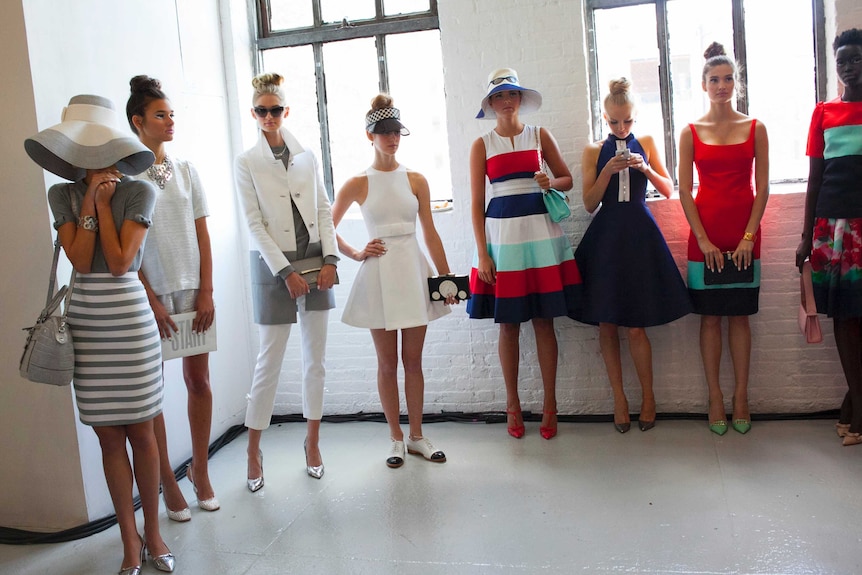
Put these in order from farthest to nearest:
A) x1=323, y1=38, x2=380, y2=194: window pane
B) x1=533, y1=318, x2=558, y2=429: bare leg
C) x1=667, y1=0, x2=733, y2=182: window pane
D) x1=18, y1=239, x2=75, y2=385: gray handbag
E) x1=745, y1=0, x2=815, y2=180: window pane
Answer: x1=323, y1=38, x2=380, y2=194: window pane → x1=667, y1=0, x2=733, y2=182: window pane → x1=745, y1=0, x2=815, y2=180: window pane → x1=533, y1=318, x2=558, y2=429: bare leg → x1=18, y1=239, x2=75, y2=385: gray handbag

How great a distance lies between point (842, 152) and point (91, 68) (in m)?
3.46

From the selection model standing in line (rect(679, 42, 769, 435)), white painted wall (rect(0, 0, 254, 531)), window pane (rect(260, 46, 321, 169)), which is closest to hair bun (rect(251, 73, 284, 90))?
white painted wall (rect(0, 0, 254, 531))

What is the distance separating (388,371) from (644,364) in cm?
136

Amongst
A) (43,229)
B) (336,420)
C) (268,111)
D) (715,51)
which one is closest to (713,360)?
(715,51)

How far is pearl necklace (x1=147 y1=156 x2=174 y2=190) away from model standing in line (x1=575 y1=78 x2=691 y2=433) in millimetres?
2069

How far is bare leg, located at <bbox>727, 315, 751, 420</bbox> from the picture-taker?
13.1 feet

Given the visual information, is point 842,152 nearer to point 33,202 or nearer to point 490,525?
point 490,525

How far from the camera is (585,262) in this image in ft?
13.5

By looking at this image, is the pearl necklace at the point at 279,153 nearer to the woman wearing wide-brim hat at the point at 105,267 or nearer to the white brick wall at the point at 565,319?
the woman wearing wide-brim hat at the point at 105,267

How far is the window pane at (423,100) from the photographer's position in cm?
473

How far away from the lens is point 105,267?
8.92 ft

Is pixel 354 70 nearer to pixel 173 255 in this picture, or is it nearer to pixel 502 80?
pixel 502 80

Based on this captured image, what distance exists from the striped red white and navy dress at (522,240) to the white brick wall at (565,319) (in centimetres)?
45

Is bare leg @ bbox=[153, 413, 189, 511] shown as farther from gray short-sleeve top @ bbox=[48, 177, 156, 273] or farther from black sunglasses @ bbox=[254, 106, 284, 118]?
black sunglasses @ bbox=[254, 106, 284, 118]
